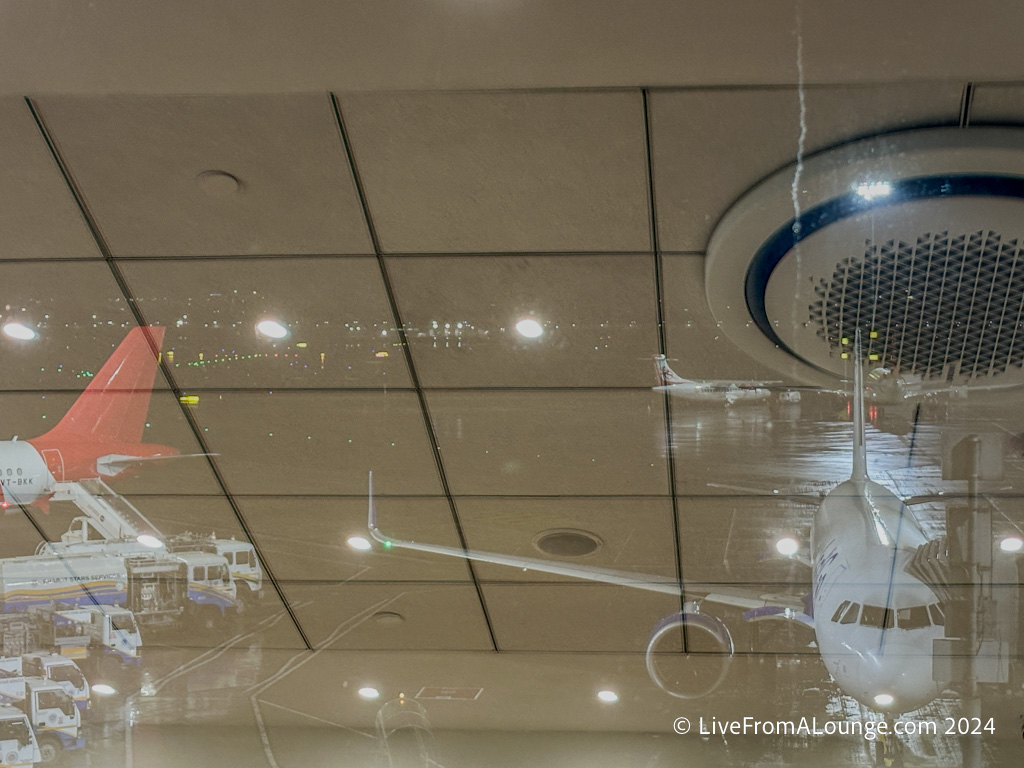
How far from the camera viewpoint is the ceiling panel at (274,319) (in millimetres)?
1258

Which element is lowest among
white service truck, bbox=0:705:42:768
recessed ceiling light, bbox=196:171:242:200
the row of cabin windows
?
white service truck, bbox=0:705:42:768

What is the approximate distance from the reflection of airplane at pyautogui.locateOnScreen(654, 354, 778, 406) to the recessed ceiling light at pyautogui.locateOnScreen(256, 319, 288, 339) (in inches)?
20.4

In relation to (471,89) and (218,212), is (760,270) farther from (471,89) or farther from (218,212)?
(218,212)

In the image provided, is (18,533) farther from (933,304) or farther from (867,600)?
(933,304)

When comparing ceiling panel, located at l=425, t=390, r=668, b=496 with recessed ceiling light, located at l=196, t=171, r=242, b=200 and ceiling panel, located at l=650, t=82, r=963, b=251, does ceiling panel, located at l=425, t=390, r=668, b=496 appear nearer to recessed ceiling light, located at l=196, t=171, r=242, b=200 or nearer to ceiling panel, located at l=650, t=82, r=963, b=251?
ceiling panel, located at l=650, t=82, r=963, b=251

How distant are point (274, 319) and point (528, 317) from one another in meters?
0.36

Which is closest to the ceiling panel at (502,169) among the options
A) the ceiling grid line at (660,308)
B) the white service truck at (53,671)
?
the ceiling grid line at (660,308)

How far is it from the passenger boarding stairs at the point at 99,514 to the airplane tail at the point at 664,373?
74 cm

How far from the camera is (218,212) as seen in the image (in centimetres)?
128

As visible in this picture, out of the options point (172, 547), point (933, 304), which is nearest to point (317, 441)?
point (172, 547)

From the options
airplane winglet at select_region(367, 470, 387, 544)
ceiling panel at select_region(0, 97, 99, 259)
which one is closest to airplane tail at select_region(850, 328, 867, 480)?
airplane winglet at select_region(367, 470, 387, 544)

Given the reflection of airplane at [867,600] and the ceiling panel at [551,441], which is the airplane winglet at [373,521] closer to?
the ceiling panel at [551,441]

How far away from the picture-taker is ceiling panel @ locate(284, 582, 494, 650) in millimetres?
1312

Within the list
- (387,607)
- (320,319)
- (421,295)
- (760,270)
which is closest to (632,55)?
(760,270)
